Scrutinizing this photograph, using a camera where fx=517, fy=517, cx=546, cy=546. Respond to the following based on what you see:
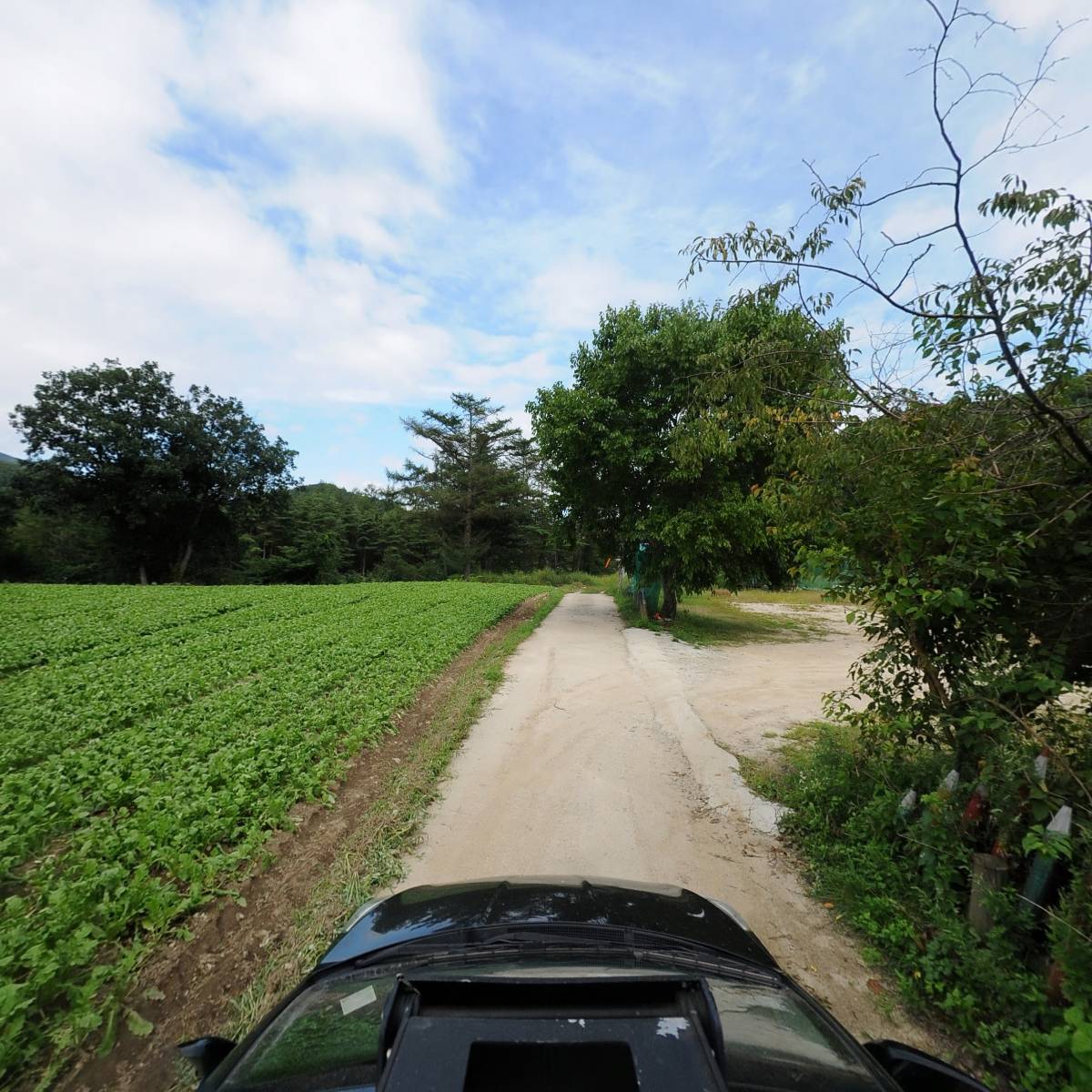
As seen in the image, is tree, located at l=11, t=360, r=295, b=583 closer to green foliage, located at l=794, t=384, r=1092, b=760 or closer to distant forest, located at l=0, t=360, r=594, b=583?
distant forest, located at l=0, t=360, r=594, b=583

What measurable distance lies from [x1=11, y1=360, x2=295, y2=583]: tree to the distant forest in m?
0.07

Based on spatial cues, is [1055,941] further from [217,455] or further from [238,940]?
[217,455]

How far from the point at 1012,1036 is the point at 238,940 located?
12.3ft

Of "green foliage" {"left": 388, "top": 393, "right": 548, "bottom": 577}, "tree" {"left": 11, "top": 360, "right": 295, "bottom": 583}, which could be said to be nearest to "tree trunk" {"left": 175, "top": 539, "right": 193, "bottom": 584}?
"tree" {"left": 11, "top": 360, "right": 295, "bottom": 583}

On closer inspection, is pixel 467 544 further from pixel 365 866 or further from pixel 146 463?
pixel 365 866

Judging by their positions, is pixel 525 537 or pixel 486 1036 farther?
pixel 525 537

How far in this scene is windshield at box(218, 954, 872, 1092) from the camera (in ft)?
4.01

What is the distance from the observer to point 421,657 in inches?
367

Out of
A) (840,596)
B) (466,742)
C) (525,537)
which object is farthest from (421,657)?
Result: (525,537)

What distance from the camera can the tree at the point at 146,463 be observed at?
27484 millimetres

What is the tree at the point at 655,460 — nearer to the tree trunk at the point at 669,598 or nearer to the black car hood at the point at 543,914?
the tree trunk at the point at 669,598

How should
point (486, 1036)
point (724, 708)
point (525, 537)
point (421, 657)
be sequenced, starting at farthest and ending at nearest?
point (525, 537)
point (421, 657)
point (724, 708)
point (486, 1036)

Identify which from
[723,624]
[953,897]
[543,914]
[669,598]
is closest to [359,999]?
[543,914]

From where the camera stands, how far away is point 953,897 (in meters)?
2.74
